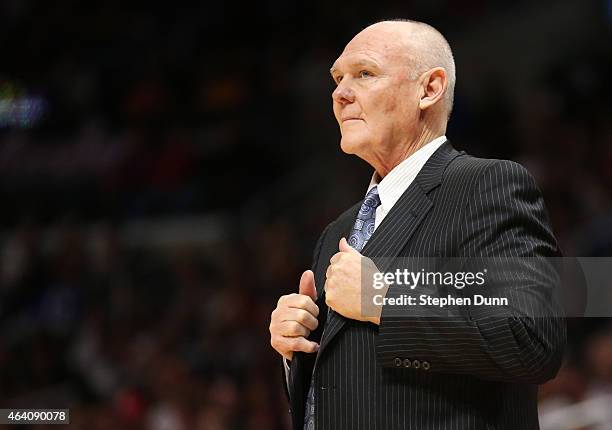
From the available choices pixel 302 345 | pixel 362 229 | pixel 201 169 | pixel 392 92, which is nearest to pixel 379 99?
pixel 392 92

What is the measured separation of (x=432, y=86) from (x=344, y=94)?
21 centimetres

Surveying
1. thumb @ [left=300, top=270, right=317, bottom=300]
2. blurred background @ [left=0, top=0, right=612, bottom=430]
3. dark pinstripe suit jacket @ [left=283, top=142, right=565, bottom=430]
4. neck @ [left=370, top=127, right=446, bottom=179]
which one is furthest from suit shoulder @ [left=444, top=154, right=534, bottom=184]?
blurred background @ [left=0, top=0, right=612, bottom=430]

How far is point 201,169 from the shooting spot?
8172mm

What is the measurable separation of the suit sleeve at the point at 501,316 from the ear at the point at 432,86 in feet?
1.04

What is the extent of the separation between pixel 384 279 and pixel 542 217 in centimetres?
36

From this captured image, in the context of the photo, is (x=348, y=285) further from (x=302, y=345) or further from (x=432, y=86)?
(x=432, y=86)

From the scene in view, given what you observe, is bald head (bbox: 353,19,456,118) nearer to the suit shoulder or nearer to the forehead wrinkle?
the forehead wrinkle

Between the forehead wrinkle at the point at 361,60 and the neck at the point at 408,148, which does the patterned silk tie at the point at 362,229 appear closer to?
the neck at the point at 408,148

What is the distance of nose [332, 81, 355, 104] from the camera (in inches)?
94.0

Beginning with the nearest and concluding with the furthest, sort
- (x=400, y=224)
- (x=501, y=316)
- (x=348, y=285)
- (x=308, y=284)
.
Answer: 1. (x=501, y=316)
2. (x=348, y=285)
3. (x=400, y=224)
4. (x=308, y=284)

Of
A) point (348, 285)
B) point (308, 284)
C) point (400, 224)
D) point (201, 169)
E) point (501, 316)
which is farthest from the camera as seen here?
point (201, 169)

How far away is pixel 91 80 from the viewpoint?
9188 millimetres

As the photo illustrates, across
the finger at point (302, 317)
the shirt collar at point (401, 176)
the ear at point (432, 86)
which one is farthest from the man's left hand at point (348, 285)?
the ear at point (432, 86)

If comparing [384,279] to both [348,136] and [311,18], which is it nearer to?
[348,136]
